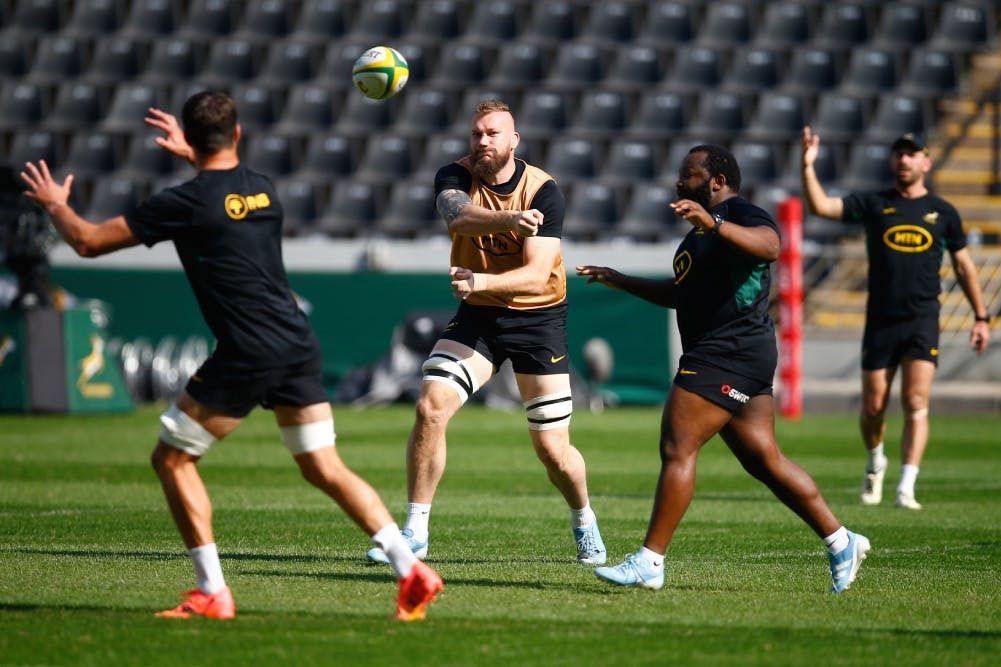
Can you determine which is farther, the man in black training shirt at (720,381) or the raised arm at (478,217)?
the raised arm at (478,217)

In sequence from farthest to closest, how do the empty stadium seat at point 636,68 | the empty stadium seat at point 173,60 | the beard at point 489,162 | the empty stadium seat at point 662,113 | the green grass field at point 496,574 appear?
the empty stadium seat at point 636,68
the empty stadium seat at point 173,60
the empty stadium seat at point 662,113
the beard at point 489,162
the green grass field at point 496,574

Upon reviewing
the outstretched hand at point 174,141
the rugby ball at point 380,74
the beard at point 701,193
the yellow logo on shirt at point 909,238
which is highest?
the rugby ball at point 380,74

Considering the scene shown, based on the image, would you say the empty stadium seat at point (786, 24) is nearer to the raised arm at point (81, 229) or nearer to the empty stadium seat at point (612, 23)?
the empty stadium seat at point (612, 23)

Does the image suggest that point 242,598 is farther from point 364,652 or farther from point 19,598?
point 364,652

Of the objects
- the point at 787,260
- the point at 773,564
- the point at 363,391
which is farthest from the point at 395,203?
the point at 773,564

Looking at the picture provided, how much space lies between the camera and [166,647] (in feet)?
17.5

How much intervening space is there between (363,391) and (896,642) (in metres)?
16.3

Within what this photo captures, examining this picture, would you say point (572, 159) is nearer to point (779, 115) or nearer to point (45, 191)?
point (779, 115)

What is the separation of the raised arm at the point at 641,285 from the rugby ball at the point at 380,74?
1728mm

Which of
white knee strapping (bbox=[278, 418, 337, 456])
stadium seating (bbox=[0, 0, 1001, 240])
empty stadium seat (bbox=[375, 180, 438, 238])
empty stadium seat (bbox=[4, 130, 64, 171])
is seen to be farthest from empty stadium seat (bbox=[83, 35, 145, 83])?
white knee strapping (bbox=[278, 418, 337, 456])

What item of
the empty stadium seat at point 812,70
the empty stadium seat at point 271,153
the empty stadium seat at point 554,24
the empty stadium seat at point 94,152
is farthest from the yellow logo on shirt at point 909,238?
the empty stadium seat at point 94,152

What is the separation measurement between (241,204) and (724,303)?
7.46 feet

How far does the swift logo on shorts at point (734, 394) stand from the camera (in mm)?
6723

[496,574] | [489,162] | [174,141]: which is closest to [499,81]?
[489,162]
